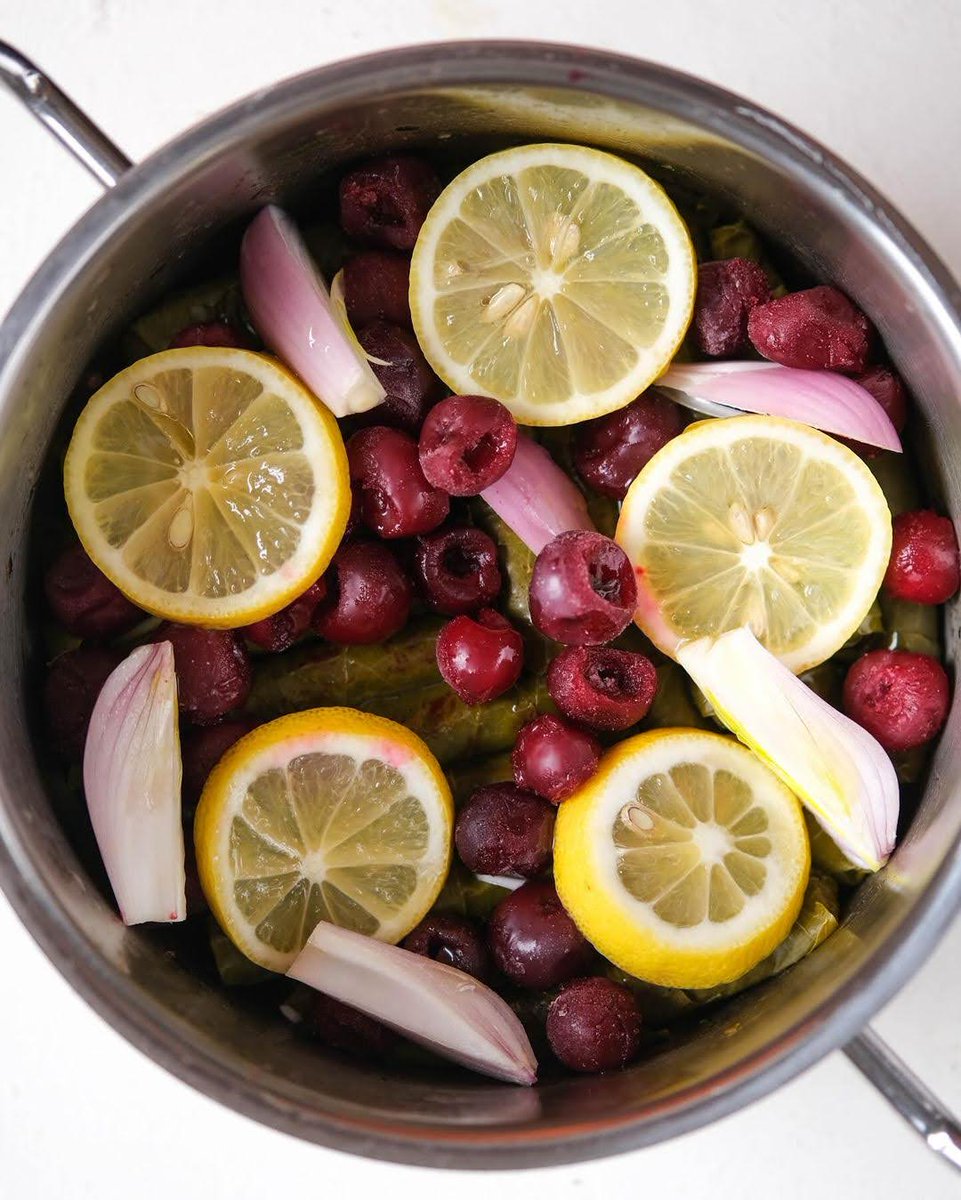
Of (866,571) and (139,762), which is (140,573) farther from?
(866,571)

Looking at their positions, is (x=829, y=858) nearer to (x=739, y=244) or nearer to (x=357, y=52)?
(x=739, y=244)

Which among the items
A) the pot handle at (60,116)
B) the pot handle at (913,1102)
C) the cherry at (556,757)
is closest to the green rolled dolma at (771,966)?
the pot handle at (913,1102)

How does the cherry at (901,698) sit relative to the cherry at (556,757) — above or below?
below

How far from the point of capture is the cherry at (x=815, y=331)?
3.93 ft

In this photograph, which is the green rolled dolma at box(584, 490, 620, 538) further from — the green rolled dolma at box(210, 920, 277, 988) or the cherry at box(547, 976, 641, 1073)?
the green rolled dolma at box(210, 920, 277, 988)

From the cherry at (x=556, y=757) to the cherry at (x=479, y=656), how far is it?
0.06 m

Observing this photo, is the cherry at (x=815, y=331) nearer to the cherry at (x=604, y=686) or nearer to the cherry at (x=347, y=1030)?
the cherry at (x=604, y=686)

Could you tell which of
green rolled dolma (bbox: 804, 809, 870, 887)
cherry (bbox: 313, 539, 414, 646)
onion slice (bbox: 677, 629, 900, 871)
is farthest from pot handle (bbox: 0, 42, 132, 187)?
green rolled dolma (bbox: 804, 809, 870, 887)

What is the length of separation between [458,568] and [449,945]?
1.33 feet

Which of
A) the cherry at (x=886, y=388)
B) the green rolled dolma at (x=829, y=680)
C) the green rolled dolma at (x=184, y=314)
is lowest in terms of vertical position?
the green rolled dolma at (x=829, y=680)

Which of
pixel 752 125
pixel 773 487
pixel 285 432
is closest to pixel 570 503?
pixel 773 487

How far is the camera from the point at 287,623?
1.24m

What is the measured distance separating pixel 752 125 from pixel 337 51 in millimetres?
573

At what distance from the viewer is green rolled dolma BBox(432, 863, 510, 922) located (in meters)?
1.28
